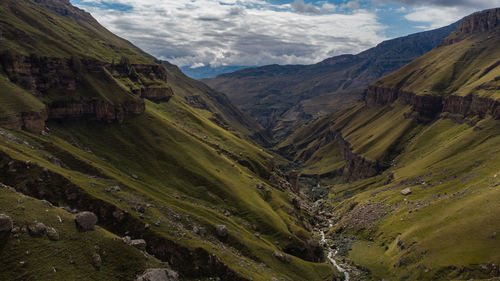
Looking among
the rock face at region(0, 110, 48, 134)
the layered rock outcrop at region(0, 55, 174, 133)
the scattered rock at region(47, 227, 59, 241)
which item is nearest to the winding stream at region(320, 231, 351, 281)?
the scattered rock at region(47, 227, 59, 241)

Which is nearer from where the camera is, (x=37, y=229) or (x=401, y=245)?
(x=37, y=229)

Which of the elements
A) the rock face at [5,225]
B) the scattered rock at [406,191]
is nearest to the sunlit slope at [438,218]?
the scattered rock at [406,191]

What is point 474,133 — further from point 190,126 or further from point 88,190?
point 88,190

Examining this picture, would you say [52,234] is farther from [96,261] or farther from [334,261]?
[334,261]

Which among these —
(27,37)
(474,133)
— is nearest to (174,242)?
(27,37)

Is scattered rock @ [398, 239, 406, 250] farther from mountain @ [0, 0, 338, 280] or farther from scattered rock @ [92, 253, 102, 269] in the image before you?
scattered rock @ [92, 253, 102, 269]

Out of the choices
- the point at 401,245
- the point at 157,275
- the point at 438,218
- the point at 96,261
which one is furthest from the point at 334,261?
the point at 96,261

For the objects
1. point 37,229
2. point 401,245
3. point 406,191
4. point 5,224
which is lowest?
point 401,245
